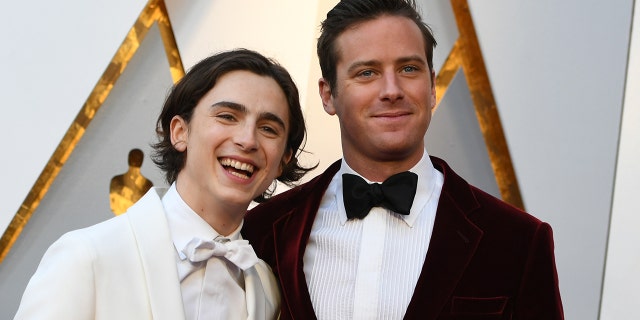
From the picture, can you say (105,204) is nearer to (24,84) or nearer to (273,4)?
(24,84)

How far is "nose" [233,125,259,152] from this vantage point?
174 cm

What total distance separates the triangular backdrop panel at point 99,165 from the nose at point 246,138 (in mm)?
1095

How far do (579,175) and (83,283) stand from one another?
1837 mm

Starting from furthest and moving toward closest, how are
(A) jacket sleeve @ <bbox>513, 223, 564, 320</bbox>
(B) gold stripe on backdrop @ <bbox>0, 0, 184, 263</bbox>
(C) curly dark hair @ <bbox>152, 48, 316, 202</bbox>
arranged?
(B) gold stripe on backdrop @ <bbox>0, 0, 184, 263</bbox> → (C) curly dark hair @ <bbox>152, 48, 316, 202</bbox> → (A) jacket sleeve @ <bbox>513, 223, 564, 320</bbox>

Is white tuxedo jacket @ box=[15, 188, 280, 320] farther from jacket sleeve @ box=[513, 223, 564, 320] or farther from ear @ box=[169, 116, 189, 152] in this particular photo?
jacket sleeve @ box=[513, 223, 564, 320]

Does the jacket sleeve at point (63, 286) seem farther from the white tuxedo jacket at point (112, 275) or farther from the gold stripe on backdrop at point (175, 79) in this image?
the gold stripe on backdrop at point (175, 79)

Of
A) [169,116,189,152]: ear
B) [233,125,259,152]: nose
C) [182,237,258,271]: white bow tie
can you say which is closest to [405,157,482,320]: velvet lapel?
[182,237,258,271]: white bow tie

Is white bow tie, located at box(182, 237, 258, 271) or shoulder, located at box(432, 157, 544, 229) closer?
white bow tie, located at box(182, 237, 258, 271)

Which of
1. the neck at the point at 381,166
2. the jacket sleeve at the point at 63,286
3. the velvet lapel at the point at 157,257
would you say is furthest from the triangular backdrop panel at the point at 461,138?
the jacket sleeve at the point at 63,286

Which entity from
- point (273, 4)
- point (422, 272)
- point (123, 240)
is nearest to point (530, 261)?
point (422, 272)

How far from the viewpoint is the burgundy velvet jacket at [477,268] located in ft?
5.72

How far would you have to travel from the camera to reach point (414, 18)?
82.1 inches

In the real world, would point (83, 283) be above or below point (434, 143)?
below

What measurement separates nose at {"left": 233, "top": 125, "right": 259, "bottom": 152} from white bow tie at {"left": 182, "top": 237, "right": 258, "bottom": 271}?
0.23m
